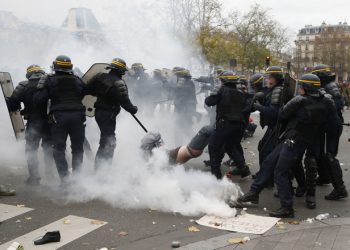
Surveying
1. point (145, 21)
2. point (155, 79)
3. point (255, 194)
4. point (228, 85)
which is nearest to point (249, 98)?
point (228, 85)

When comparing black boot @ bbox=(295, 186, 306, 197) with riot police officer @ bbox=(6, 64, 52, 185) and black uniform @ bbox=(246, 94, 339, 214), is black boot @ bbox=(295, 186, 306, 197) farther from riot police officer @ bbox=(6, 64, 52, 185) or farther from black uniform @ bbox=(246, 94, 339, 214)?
riot police officer @ bbox=(6, 64, 52, 185)

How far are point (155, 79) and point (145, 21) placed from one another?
530 centimetres

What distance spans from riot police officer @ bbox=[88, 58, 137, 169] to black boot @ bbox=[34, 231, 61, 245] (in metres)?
2.24

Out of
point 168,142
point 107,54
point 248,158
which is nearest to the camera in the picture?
point 248,158

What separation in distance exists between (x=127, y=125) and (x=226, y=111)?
384cm

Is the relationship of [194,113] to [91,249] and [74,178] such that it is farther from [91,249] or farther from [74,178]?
[91,249]

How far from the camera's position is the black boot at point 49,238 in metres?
4.40

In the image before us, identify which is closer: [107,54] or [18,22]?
[18,22]

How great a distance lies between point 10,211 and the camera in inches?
215

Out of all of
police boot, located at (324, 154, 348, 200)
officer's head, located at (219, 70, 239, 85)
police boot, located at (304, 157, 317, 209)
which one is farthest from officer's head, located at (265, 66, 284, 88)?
police boot, located at (324, 154, 348, 200)

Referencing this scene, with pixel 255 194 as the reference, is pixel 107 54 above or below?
above

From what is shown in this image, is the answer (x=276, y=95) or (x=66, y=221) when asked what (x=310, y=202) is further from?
(x=66, y=221)

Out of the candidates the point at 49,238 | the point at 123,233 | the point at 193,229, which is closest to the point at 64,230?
the point at 49,238

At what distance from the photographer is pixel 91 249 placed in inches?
169
